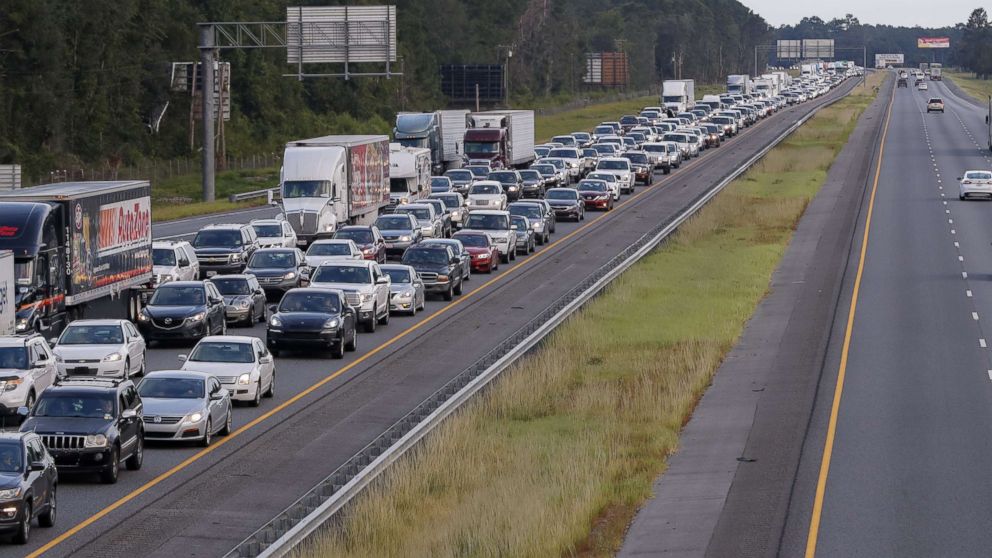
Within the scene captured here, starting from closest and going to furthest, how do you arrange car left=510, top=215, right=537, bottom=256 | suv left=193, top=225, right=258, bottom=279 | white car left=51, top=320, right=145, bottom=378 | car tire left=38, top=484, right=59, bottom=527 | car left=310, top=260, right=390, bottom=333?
car tire left=38, top=484, right=59, bottom=527, white car left=51, top=320, right=145, bottom=378, car left=310, top=260, right=390, bottom=333, suv left=193, top=225, right=258, bottom=279, car left=510, top=215, right=537, bottom=256

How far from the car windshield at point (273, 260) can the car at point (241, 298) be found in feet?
11.4

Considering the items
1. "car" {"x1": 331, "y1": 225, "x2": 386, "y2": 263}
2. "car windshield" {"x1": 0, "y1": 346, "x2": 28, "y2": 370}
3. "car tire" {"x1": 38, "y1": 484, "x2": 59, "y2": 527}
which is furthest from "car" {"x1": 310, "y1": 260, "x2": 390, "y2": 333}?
"car tire" {"x1": 38, "y1": 484, "x2": 59, "y2": 527}

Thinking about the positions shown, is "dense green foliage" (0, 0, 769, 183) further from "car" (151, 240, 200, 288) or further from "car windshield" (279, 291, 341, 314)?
"car windshield" (279, 291, 341, 314)

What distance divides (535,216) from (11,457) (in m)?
41.0

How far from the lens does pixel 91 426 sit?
2531 centimetres

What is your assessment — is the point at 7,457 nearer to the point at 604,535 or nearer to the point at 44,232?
the point at 604,535

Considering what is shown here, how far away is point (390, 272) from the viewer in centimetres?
4506

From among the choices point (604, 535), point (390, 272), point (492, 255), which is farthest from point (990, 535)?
point (492, 255)

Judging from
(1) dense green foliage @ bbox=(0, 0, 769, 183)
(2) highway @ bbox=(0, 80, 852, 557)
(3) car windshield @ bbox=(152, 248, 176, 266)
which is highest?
(1) dense green foliage @ bbox=(0, 0, 769, 183)

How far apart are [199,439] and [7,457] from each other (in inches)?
244

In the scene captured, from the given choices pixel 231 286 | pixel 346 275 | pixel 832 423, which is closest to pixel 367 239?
pixel 346 275

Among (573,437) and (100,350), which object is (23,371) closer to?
(100,350)

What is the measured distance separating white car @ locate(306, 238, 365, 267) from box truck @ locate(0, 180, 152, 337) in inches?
253

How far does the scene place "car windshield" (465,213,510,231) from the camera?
56969mm
